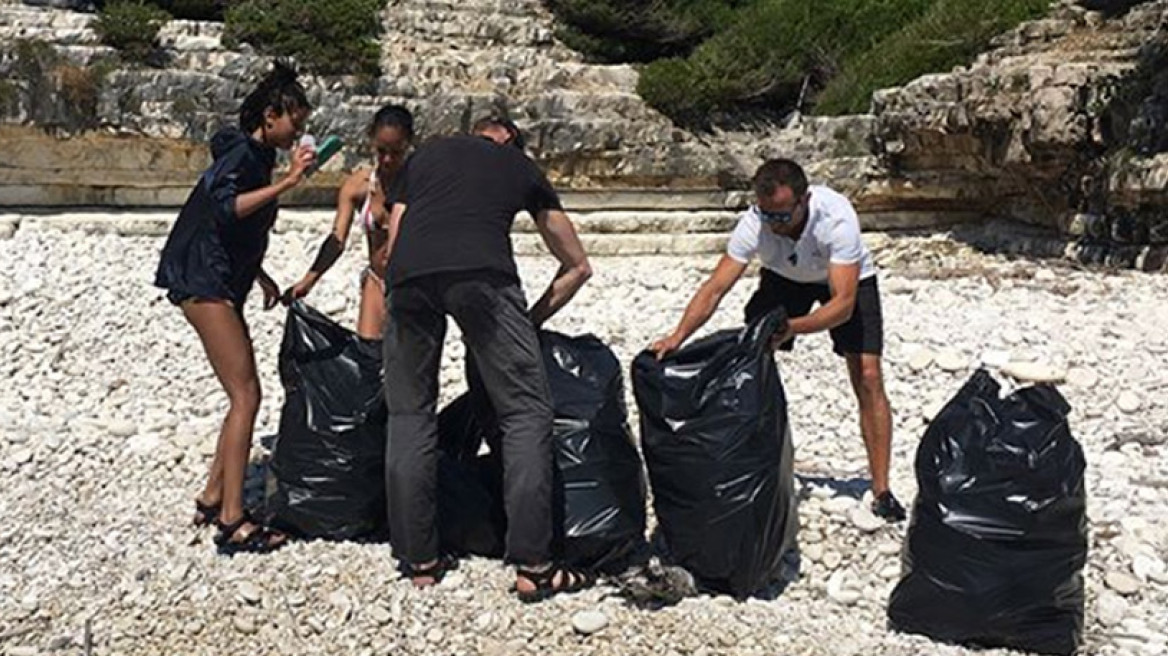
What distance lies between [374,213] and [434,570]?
4.94 ft

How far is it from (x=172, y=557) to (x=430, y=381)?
1121 mm

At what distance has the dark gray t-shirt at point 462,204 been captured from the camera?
11.7ft

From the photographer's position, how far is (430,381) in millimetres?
3717


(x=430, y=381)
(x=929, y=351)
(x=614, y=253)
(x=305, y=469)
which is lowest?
(x=614, y=253)

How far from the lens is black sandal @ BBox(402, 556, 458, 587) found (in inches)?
146

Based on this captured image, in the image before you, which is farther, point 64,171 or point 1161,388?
point 64,171

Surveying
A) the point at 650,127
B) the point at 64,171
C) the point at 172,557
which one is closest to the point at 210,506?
the point at 172,557

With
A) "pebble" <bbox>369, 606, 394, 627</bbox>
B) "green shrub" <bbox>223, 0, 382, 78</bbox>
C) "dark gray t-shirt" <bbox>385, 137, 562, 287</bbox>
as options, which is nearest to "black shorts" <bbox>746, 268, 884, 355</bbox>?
"dark gray t-shirt" <bbox>385, 137, 562, 287</bbox>

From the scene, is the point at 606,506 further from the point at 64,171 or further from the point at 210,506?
the point at 64,171

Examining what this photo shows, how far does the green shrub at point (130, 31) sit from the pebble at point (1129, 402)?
344 inches

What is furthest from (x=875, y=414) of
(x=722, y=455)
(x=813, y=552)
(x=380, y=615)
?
(x=380, y=615)

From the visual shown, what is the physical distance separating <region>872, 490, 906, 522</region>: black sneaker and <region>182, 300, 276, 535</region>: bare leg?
2.22 meters

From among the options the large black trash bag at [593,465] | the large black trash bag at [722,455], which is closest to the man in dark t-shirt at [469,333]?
the large black trash bag at [593,465]

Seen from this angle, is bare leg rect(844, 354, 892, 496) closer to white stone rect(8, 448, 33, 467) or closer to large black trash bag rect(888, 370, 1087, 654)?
large black trash bag rect(888, 370, 1087, 654)
